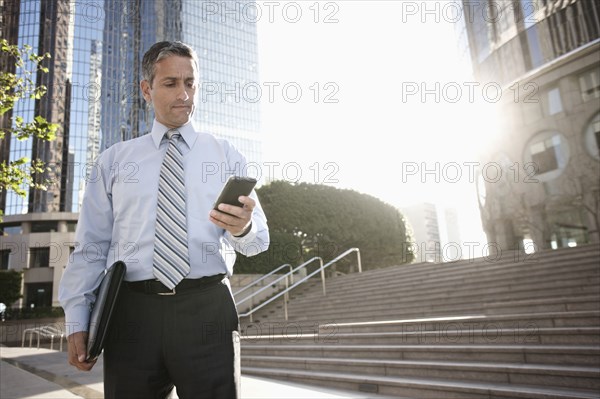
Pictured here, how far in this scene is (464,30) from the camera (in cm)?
2995

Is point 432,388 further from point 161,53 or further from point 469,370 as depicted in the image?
point 161,53

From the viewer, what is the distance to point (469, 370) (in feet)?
16.2

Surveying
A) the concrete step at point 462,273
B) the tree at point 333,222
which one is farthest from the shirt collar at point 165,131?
the tree at point 333,222

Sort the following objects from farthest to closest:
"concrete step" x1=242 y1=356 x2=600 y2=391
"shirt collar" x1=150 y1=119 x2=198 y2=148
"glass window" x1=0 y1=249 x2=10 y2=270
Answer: "glass window" x1=0 y1=249 x2=10 y2=270
"concrete step" x1=242 y1=356 x2=600 y2=391
"shirt collar" x1=150 y1=119 x2=198 y2=148

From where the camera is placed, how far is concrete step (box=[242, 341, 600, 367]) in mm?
4677

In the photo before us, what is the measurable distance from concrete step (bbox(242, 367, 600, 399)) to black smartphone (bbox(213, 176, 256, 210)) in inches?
162

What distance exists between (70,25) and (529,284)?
6135 centimetres

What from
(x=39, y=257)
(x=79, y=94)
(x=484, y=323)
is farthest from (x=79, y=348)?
(x=79, y=94)

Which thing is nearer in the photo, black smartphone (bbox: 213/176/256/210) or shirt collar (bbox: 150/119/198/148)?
black smartphone (bbox: 213/176/256/210)

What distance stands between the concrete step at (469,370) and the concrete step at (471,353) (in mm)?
133

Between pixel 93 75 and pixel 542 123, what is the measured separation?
52456mm

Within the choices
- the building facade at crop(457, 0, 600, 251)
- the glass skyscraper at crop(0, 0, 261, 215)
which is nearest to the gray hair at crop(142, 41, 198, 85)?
the building facade at crop(457, 0, 600, 251)

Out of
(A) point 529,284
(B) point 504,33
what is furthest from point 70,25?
(A) point 529,284

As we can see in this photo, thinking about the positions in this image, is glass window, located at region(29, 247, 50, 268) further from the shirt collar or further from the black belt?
the black belt
